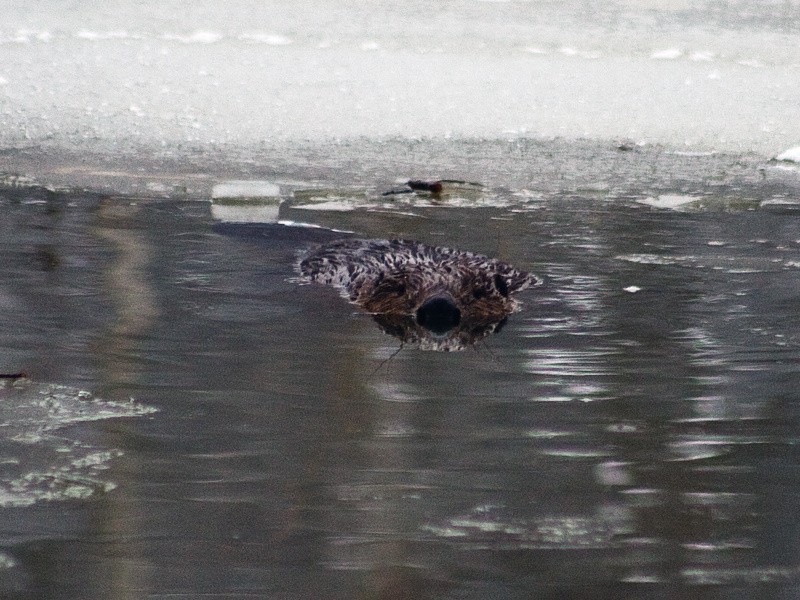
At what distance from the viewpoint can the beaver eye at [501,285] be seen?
4.64 metres

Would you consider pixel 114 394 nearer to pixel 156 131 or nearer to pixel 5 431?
pixel 5 431

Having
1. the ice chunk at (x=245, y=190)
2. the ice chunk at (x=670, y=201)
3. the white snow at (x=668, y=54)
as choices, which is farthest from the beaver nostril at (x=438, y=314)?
the white snow at (x=668, y=54)

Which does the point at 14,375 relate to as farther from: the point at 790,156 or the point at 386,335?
the point at 790,156

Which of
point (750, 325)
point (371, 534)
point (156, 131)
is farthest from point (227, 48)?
point (371, 534)

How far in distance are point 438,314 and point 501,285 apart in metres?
0.35

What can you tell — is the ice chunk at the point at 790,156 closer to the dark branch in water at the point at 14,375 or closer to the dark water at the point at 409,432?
the dark water at the point at 409,432

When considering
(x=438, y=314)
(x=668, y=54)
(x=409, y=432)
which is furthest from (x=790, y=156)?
(x=409, y=432)

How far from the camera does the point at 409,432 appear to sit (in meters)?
A: 2.94

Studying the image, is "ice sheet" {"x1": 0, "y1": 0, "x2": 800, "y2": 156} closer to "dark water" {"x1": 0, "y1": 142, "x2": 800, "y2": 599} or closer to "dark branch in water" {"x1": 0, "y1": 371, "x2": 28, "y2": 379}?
"dark water" {"x1": 0, "y1": 142, "x2": 800, "y2": 599}

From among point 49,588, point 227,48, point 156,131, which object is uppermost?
point 227,48

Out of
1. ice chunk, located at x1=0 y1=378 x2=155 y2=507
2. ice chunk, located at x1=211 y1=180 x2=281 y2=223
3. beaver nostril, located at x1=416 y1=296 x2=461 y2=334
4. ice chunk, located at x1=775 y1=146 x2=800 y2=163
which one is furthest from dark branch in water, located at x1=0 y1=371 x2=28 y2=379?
ice chunk, located at x1=775 y1=146 x2=800 y2=163

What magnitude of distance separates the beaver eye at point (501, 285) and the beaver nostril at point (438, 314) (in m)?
0.22

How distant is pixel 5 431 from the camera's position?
2918 millimetres

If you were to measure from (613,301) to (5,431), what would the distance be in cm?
222
